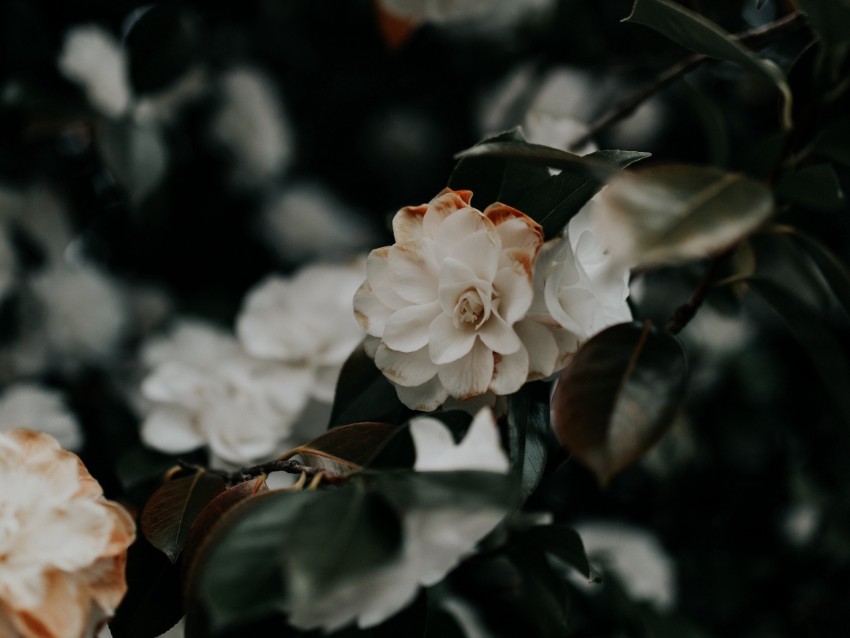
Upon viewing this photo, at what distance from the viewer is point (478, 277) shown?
0.40 metres

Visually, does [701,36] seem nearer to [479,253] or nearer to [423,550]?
[479,253]

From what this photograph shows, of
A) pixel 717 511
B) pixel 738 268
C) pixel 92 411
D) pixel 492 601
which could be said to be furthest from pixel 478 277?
pixel 717 511

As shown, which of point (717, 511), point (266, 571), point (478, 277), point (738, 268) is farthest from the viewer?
point (717, 511)

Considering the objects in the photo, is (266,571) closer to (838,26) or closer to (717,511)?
(838,26)

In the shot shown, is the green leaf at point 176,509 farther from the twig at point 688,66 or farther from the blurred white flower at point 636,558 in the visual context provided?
the blurred white flower at point 636,558

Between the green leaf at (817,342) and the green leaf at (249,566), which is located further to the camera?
the green leaf at (817,342)

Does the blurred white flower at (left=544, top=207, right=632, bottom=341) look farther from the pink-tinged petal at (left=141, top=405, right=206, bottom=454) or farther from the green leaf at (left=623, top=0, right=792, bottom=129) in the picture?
the pink-tinged petal at (left=141, top=405, right=206, bottom=454)

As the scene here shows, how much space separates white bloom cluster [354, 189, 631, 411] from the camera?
389mm

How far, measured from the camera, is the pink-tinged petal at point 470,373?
39 centimetres

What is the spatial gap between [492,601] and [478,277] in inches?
20.6

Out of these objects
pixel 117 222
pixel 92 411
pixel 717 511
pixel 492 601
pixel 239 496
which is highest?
pixel 239 496

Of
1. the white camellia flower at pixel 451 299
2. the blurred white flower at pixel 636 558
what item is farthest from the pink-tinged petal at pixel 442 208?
the blurred white flower at pixel 636 558

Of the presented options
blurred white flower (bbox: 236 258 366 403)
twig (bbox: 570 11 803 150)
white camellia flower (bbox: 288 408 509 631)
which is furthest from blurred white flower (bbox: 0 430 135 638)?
twig (bbox: 570 11 803 150)

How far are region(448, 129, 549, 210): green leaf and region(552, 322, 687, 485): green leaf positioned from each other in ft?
0.39
